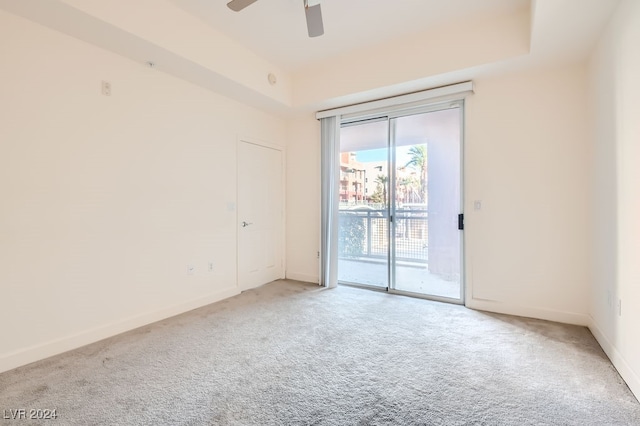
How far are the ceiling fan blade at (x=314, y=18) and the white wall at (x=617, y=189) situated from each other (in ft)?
6.61

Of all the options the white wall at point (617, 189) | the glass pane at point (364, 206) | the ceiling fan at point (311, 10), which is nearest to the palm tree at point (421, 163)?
the glass pane at point (364, 206)

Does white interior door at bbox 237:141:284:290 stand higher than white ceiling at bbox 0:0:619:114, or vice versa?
white ceiling at bbox 0:0:619:114

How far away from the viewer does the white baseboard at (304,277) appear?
14.4 ft

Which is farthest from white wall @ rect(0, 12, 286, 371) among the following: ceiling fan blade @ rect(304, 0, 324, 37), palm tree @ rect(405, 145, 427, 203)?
palm tree @ rect(405, 145, 427, 203)

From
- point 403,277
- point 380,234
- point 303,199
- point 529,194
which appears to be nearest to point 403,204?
point 380,234

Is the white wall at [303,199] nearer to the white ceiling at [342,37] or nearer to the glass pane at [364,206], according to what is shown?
the glass pane at [364,206]

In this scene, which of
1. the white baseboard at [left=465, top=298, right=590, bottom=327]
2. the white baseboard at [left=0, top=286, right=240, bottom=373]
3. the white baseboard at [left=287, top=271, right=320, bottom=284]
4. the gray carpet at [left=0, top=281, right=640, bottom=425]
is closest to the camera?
the gray carpet at [left=0, top=281, right=640, bottom=425]

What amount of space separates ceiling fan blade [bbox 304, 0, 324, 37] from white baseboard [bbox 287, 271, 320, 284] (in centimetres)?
319

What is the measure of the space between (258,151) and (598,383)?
405 centimetres

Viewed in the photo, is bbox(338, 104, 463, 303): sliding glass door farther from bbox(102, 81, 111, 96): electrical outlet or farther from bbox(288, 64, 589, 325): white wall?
bbox(102, 81, 111, 96): electrical outlet

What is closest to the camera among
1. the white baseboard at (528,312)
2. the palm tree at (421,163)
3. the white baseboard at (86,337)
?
the white baseboard at (86,337)

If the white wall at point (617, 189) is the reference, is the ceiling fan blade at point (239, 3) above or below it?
above

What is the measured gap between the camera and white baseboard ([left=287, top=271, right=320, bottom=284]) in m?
4.39

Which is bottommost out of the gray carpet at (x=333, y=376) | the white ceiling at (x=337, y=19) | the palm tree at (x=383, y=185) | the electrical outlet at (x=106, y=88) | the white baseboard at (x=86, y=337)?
the gray carpet at (x=333, y=376)
